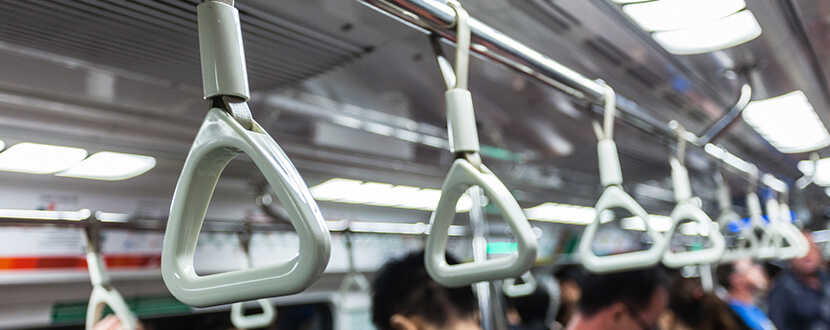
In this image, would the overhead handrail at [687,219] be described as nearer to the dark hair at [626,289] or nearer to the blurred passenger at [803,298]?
the dark hair at [626,289]

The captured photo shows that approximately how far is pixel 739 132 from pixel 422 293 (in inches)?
94.6

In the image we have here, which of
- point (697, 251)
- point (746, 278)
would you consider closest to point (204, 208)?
point (697, 251)

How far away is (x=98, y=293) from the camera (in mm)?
1717

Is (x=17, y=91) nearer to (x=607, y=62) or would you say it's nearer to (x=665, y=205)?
(x=607, y=62)

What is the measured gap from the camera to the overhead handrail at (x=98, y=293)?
5.50ft

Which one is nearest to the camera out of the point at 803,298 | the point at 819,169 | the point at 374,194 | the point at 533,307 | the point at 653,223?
the point at 374,194

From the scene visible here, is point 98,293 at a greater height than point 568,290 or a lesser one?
greater

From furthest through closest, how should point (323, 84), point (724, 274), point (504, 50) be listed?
point (724, 274) → point (323, 84) → point (504, 50)

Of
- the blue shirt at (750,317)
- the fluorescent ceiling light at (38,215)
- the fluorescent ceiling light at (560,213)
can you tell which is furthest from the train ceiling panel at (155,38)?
the fluorescent ceiling light at (560,213)

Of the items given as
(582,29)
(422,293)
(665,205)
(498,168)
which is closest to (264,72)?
(422,293)

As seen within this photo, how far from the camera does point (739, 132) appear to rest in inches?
128

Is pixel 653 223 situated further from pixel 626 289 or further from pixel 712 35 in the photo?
pixel 712 35

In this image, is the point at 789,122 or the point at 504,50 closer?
the point at 504,50

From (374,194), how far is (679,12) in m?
2.70
